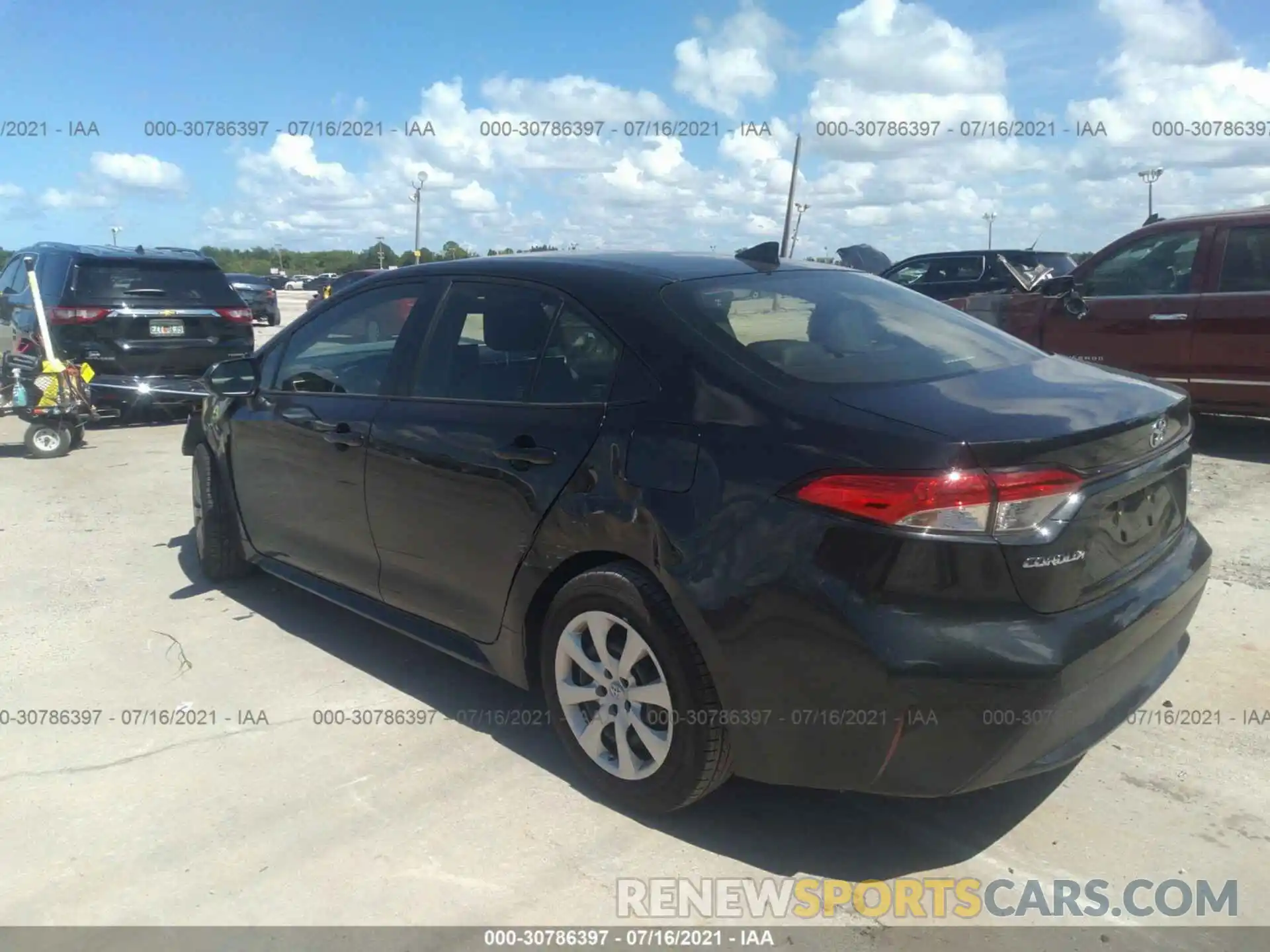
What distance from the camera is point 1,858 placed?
2988 mm

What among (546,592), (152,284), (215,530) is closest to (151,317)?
(152,284)

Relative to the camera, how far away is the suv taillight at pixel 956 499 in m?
2.47

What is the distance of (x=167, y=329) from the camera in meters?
10.2

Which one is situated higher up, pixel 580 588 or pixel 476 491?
pixel 476 491

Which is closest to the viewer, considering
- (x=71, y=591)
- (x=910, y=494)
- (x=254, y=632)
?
(x=910, y=494)

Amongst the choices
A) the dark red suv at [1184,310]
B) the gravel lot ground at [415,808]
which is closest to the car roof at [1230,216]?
the dark red suv at [1184,310]

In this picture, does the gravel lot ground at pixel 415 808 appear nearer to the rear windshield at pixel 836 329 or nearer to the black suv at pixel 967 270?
the rear windshield at pixel 836 329

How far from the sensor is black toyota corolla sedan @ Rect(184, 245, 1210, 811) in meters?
2.50

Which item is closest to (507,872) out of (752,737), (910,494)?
(752,737)

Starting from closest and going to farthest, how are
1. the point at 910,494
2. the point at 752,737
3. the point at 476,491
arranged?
the point at 910,494, the point at 752,737, the point at 476,491

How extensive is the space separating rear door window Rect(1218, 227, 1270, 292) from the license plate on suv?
9.49 meters

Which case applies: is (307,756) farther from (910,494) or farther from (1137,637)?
(1137,637)

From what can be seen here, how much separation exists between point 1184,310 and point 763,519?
22.4 ft

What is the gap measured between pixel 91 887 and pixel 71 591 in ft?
9.24
